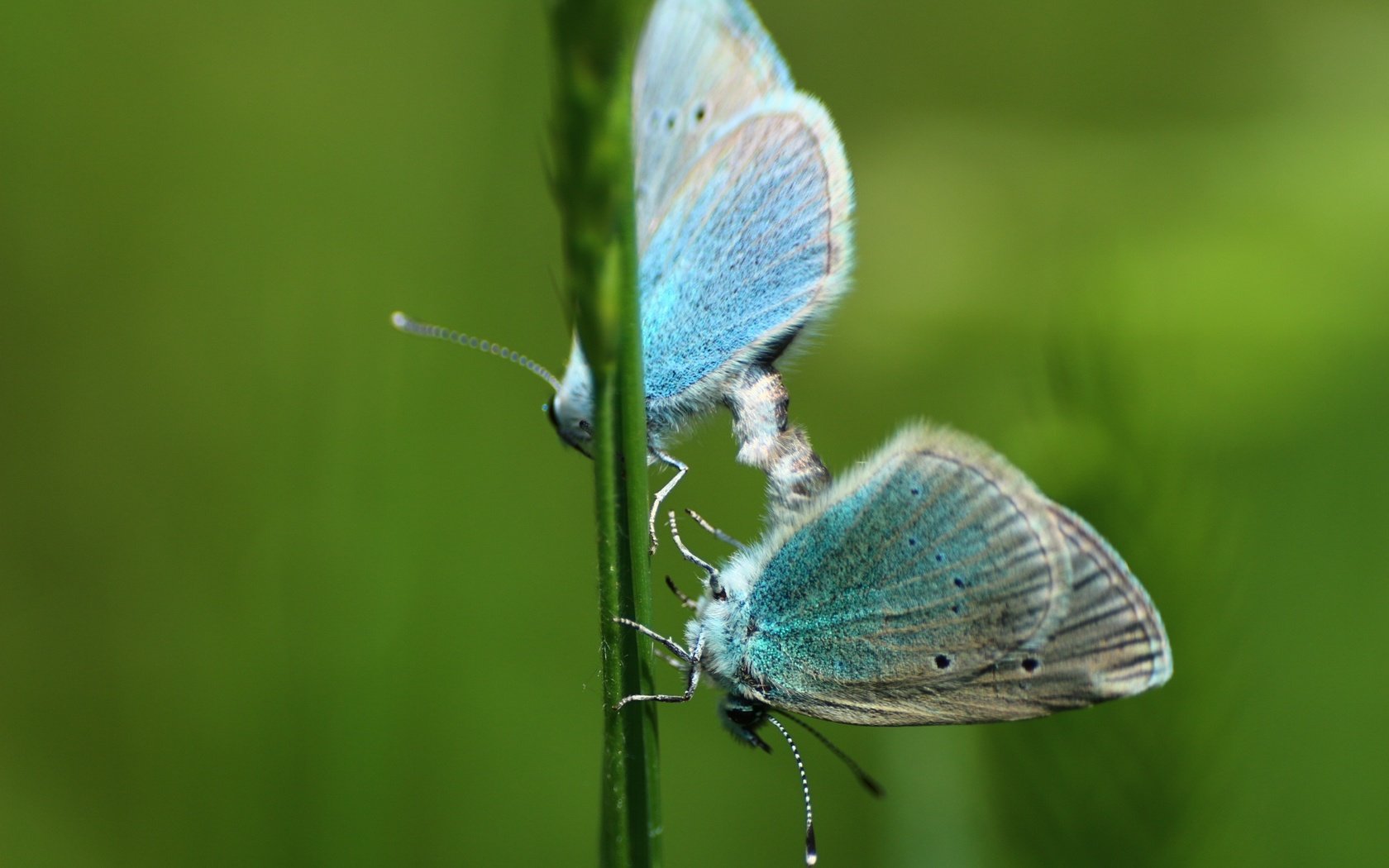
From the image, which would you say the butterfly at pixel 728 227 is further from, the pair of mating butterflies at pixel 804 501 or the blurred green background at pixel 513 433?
the blurred green background at pixel 513 433

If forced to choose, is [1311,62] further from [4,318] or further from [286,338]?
[4,318]

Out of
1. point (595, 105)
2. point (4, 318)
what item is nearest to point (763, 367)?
point (595, 105)

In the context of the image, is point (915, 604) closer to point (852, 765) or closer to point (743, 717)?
point (852, 765)

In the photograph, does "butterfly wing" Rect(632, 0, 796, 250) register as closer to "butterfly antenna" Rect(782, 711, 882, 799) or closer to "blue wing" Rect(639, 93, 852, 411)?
"blue wing" Rect(639, 93, 852, 411)

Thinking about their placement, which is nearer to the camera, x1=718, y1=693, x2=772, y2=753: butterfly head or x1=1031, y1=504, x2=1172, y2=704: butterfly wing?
x1=1031, y1=504, x2=1172, y2=704: butterfly wing

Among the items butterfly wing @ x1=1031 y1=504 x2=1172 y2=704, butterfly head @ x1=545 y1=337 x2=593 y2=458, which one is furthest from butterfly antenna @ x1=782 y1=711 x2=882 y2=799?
butterfly head @ x1=545 y1=337 x2=593 y2=458

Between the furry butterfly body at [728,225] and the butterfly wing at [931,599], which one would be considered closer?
the butterfly wing at [931,599]

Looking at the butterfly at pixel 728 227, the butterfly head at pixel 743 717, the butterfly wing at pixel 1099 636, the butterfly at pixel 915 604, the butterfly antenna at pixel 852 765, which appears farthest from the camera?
the butterfly at pixel 728 227

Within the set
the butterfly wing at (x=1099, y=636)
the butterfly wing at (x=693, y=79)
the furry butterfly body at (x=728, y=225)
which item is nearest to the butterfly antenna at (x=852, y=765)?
the butterfly wing at (x=1099, y=636)

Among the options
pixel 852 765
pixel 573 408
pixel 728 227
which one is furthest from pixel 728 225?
pixel 852 765
